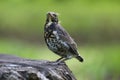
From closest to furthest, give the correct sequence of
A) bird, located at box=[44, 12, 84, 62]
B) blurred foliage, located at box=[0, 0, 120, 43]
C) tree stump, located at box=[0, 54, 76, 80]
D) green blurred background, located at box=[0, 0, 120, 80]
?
tree stump, located at box=[0, 54, 76, 80] → bird, located at box=[44, 12, 84, 62] → green blurred background, located at box=[0, 0, 120, 80] → blurred foliage, located at box=[0, 0, 120, 43]

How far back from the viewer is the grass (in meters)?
12.6

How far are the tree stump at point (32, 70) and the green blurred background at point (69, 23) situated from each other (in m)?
5.17

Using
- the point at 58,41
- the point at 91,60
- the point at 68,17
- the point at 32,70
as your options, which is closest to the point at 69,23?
the point at 68,17

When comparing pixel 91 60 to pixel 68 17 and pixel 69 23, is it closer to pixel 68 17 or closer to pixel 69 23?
pixel 69 23

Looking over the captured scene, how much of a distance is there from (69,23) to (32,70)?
1000 centimetres

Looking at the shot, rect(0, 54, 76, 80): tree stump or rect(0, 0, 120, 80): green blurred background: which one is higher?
rect(0, 54, 76, 80): tree stump

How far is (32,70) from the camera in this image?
361 inches

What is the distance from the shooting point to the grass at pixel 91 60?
12641mm

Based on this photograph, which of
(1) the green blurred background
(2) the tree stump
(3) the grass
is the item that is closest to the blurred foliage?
(1) the green blurred background

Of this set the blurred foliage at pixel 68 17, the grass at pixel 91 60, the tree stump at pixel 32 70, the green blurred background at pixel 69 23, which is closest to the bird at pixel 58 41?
the tree stump at pixel 32 70

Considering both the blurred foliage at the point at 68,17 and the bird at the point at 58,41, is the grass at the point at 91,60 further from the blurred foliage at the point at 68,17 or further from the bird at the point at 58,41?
the bird at the point at 58,41

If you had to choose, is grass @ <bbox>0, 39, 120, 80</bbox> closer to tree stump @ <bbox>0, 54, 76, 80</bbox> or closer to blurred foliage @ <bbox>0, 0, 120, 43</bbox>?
blurred foliage @ <bbox>0, 0, 120, 43</bbox>

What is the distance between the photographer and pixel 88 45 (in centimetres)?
1603

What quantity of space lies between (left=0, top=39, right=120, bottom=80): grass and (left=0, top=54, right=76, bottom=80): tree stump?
3056 mm
